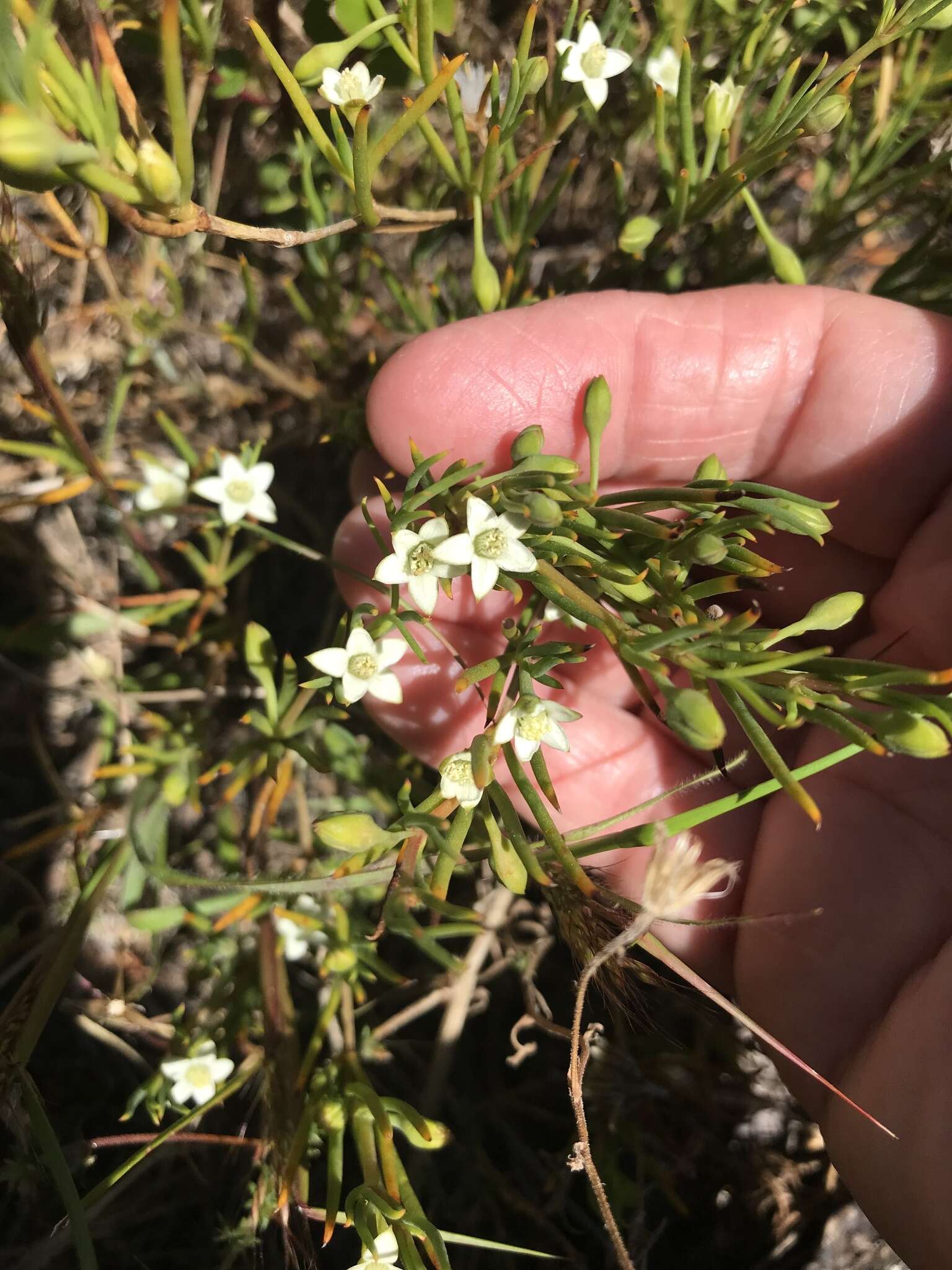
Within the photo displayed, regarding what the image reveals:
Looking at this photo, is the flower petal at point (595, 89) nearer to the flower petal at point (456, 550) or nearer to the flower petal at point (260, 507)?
the flower petal at point (456, 550)

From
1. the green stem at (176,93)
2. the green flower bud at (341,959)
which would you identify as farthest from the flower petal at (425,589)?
the green flower bud at (341,959)

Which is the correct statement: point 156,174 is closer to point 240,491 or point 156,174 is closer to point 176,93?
point 176,93

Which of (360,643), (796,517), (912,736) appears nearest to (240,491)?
(360,643)

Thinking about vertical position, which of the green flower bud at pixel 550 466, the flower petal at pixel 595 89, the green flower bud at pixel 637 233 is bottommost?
the green flower bud at pixel 550 466

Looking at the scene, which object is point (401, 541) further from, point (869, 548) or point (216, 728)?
point (216, 728)

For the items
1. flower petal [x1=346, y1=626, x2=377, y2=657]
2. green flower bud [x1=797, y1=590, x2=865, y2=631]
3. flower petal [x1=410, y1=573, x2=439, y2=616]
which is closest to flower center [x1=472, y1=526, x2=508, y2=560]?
flower petal [x1=410, y1=573, x2=439, y2=616]
